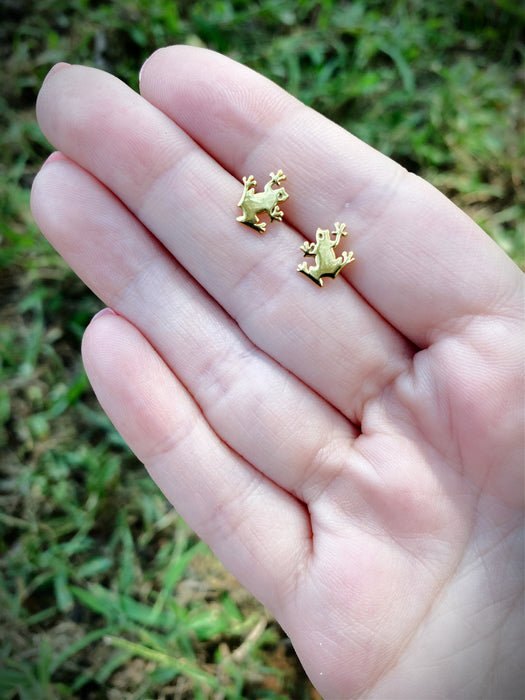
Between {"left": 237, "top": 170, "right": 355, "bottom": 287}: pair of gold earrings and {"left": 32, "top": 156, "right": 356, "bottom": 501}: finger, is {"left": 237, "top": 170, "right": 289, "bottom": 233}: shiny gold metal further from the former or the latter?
{"left": 32, "top": 156, "right": 356, "bottom": 501}: finger

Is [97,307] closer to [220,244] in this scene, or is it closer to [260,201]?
[220,244]

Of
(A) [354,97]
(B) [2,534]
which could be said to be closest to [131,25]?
(A) [354,97]

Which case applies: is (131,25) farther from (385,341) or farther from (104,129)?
(385,341)

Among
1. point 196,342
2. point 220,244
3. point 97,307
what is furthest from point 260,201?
point 97,307

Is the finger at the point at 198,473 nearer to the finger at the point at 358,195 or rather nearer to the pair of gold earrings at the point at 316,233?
the pair of gold earrings at the point at 316,233

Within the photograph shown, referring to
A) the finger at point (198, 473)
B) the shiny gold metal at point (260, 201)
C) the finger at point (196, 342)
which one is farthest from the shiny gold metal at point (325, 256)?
the finger at point (198, 473)

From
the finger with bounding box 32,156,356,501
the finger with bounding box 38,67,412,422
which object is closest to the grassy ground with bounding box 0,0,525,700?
the finger with bounding box 32,156,356,501
